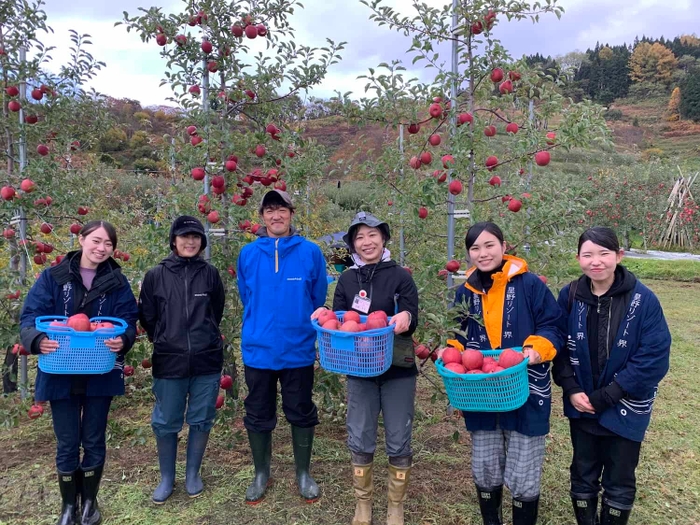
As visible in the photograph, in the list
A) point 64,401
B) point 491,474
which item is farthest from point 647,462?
point 64,401

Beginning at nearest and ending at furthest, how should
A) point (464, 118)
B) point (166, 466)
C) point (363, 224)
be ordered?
point (363, 224)
point (166, 466)
point (464, 118)

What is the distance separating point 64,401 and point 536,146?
3130 mm

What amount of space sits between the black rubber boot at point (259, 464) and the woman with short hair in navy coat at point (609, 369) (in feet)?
5.42

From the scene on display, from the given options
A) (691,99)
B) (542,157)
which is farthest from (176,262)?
(691,99)

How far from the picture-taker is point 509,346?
7.69 feet

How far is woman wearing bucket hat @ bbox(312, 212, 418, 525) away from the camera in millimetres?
2543

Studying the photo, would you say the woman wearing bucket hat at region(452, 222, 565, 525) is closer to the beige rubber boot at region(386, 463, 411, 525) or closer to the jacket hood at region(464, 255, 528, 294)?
the jacket hood at region(464, 255, 528, 294)

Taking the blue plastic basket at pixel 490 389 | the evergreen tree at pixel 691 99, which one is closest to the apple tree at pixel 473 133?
the blue plastic basket at pixel 490 389

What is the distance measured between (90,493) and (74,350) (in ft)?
2.90

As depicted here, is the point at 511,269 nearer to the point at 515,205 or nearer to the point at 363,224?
the point at 363,224

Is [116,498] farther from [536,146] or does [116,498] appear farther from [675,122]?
[675,122]

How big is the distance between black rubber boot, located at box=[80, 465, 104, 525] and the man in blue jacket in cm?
81

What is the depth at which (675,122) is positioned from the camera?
4662 cm

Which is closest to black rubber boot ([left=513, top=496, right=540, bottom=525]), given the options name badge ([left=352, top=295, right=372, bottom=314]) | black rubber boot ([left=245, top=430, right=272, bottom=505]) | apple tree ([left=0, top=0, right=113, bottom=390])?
name badge ([left=352, top=295, right=372, bottom=314])
